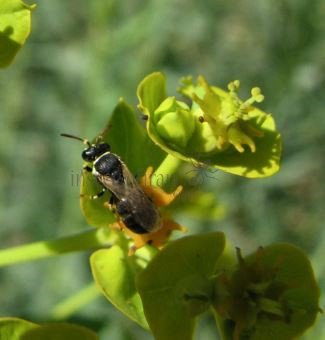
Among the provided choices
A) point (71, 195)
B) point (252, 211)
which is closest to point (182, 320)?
point (71, 195)

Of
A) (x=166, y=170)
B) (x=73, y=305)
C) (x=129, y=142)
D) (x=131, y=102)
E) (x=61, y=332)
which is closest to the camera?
(x=61, y=332)

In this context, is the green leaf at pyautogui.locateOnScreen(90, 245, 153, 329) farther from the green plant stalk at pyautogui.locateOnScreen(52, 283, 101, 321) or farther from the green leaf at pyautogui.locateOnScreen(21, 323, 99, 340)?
the green plant stalk at pyautogui.locateOnScreen(52, 283, 101, 321)

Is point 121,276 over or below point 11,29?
below

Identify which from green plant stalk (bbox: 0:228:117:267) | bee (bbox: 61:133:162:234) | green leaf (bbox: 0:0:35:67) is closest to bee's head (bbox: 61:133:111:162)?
bee (bbox: 61:133:162:234)

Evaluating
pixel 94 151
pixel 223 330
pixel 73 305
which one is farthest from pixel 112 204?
pixel 73 305

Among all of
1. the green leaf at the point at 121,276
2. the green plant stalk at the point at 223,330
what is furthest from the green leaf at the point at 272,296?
the green leaf at the point at 121,276

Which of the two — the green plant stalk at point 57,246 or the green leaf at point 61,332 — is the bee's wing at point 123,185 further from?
the green leaf at point 61,332

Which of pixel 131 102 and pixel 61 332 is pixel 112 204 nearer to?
pixel 61 332

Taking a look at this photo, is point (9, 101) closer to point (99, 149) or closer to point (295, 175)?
point (295, 175)
